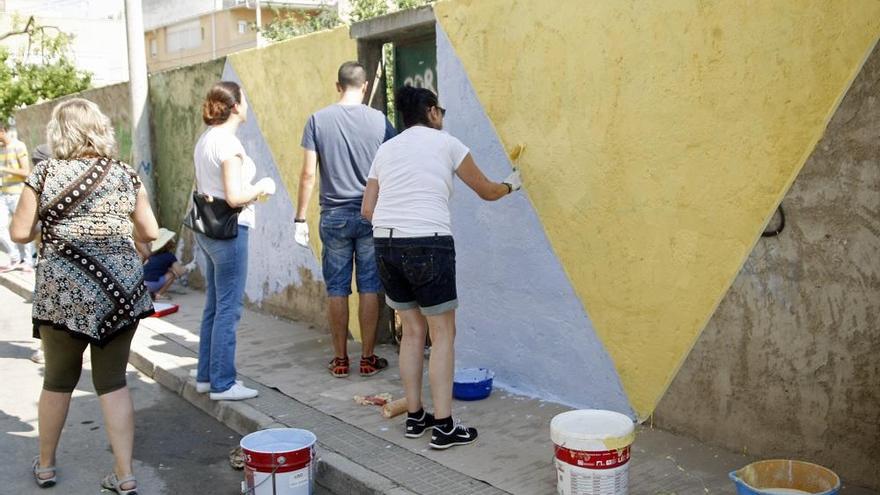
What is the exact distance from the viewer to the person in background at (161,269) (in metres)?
8.84

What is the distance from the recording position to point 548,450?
4.30 metres

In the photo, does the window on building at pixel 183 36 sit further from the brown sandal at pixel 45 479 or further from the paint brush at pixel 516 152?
the brown sandal at pixel 45 479

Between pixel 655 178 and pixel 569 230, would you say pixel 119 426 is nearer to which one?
pixel 569 230

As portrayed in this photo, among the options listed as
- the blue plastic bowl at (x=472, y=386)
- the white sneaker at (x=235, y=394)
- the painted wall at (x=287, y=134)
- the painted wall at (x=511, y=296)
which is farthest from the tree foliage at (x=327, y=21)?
the blue plastic bowl at (x=472, y=386)

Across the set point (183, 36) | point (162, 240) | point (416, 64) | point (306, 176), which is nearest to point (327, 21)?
point (162, 240)

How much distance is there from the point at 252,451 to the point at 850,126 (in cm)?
292

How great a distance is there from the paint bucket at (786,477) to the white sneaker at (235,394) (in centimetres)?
312

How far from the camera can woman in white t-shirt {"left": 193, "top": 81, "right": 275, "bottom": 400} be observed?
5000 mm

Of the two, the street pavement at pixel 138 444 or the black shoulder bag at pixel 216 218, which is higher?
the black shoulder bag at pixel 216 218

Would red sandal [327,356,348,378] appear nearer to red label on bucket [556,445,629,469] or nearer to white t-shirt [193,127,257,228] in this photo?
white t-shirt [193,127,257,228]

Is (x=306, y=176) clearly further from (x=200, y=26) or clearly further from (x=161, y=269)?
(x=200, y=26)

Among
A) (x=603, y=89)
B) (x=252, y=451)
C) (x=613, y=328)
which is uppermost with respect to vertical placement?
(x=603, y=89)

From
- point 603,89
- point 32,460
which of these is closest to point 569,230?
point 603,89

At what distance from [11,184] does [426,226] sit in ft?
25.9
